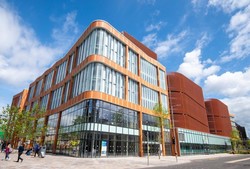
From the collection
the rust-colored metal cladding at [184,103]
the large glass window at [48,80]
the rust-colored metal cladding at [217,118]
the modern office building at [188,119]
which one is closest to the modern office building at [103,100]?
the large glass window at [48,80]

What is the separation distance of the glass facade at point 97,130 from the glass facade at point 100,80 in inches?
106

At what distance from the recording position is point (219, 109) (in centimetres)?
10088

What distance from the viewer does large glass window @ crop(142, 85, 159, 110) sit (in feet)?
139

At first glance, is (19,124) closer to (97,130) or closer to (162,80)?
(97,130)

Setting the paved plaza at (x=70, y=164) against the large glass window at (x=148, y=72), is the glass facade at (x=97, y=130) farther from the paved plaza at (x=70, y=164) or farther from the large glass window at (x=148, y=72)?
the large glass window at (x=148, y=72)

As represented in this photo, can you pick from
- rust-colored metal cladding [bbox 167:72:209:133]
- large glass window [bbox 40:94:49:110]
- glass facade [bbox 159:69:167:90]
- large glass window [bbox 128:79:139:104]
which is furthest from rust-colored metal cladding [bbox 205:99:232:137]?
large glass window [bbox 40:94:49:110]

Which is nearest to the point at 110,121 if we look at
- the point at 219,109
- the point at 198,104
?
the point at 198,104

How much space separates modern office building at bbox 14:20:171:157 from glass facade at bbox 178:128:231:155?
6.69 metres

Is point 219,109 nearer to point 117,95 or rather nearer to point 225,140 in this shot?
point 225,140

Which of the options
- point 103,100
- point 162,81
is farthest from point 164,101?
point 103,100

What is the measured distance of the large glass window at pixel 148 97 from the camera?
139 feet

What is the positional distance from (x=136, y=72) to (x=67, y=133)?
20276 millimetres

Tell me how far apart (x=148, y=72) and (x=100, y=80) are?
18533 millimetres

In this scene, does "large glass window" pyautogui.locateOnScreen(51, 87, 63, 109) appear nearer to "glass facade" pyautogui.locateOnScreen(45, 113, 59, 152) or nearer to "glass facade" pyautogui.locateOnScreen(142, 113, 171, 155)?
"glass facade" pyautogui.locateOnScreen(45, 113, 59, 152)
